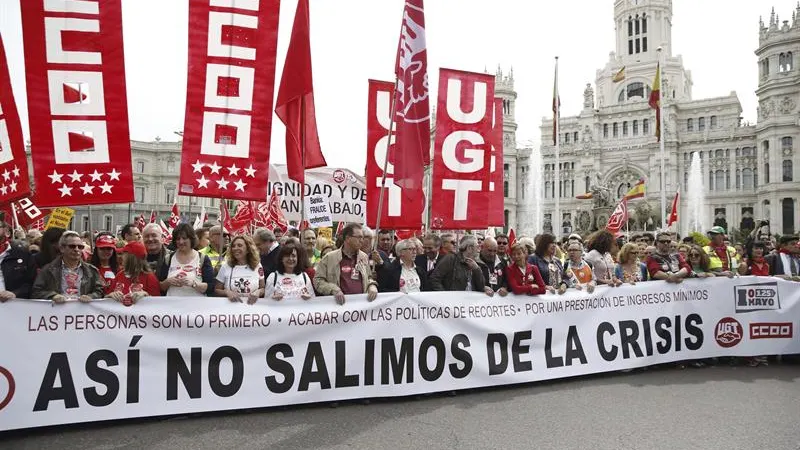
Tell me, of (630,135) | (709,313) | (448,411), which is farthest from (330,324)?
(630,135)

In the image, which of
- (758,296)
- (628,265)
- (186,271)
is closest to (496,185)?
(628,265)

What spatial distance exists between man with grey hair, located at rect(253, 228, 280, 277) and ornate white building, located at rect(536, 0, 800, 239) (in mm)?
51808

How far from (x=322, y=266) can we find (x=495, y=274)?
2.09m

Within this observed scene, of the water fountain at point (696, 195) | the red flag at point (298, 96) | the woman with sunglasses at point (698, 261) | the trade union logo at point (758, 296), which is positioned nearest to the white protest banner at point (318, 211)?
the red flag at point (298, 96)

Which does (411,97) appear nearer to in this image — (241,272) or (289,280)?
(289,280)

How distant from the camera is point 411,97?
6594mm

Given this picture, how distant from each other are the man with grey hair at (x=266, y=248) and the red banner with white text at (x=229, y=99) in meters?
0.96

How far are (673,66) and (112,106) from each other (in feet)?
282

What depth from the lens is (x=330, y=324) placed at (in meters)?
5.39

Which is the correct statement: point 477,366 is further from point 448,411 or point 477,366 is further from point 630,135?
point 630,135

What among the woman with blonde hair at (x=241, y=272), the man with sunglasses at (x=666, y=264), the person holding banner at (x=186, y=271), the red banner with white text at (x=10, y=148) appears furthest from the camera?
the man with sunglasses at (x=666, y=264)

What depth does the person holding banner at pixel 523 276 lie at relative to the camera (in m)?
6.28

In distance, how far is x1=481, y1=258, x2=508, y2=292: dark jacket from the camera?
6.53m

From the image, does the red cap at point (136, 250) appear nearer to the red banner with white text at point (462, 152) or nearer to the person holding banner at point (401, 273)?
the person holding banner at point (401, 273)
